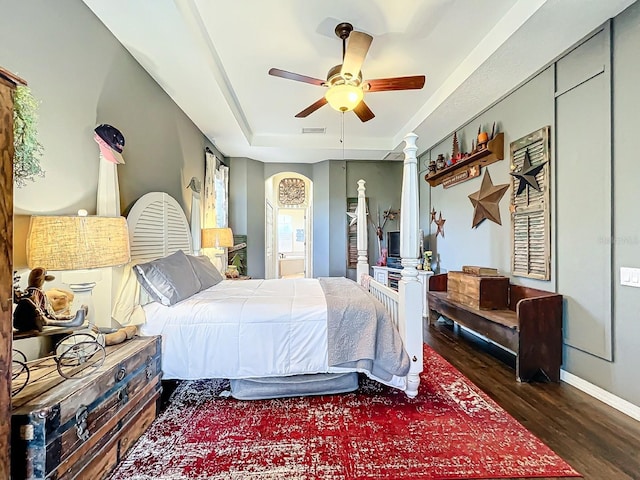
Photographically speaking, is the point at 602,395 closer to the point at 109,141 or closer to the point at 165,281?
the point at 165,281

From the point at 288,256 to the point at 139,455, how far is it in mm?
8871

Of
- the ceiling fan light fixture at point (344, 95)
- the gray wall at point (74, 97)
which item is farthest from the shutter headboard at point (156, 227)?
the ceiling fan light fixture at point (344, 95)

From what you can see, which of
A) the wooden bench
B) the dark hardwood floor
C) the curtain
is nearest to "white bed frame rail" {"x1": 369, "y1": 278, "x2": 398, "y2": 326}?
the dark hardwood floor

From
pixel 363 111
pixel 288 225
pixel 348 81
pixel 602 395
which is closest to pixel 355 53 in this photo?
pixel 348 81

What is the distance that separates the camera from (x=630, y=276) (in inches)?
82.5

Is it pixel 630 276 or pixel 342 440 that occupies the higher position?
pixel 630 276

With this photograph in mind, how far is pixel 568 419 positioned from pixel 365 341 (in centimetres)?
142

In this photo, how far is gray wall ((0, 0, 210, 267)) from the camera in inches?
61.7

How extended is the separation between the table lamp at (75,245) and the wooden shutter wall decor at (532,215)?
3393 mm

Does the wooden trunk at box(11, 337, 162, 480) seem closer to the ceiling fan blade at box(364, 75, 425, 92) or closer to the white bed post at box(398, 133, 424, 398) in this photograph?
the white bed post at box(398, 133, 424, 398)

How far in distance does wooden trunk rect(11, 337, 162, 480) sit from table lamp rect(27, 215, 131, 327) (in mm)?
348

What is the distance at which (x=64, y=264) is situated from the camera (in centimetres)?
142

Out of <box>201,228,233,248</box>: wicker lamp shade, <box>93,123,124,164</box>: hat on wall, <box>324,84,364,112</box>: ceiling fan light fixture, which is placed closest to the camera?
<box>93,123,124,164</box>: hat on wall

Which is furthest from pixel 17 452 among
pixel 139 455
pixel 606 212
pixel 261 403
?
pixel 606 212
